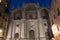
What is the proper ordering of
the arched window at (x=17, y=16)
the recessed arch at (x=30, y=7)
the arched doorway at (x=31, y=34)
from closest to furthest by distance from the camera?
1. the arched doorway at (x=31, y=34)
2. the arched window at (x=17, y=16)
3. the recessed arch at (x=30, y=7)

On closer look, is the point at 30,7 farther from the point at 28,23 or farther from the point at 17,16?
the point at 28,23

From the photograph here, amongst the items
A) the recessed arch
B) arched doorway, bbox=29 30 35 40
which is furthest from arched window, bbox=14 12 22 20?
arched doorway, bbox=29 30 35 40

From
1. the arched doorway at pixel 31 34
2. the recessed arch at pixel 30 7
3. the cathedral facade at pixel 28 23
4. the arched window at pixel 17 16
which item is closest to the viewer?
the cathedral facade at pixel 28 23

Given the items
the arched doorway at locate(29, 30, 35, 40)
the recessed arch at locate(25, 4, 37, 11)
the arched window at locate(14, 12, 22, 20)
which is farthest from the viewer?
the recessed arch at locate(25, 4, 37, 11)

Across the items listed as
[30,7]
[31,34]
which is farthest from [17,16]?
[31,34]

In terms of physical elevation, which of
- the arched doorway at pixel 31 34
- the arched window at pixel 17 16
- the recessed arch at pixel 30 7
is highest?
the recessed arch at pixel 30 7

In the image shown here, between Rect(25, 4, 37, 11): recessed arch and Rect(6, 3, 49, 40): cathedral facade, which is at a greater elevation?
Rect(25, 4, 37, 11): recessed arch

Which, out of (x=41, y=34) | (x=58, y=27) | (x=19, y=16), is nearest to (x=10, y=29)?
(x=19, y=16)

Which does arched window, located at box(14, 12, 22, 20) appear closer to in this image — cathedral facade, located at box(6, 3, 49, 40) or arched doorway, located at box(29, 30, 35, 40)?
cathedral facade, located at box(6, 3, 49, 40)

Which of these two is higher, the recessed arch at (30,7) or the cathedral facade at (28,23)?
Result: the recessed arch at (30,7)

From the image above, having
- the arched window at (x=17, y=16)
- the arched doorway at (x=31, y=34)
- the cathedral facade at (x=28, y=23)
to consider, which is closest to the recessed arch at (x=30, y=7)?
the cathedral facade at (x=28, y=23)

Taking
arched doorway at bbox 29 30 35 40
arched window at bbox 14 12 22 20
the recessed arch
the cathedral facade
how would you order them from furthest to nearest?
the recessed arch < arched window at bbox 14 12 22 20 < arched doorway at bbox 29 30 35 40 < the cathedral facade

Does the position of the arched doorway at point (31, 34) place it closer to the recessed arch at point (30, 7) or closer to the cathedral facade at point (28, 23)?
the cathedral facade at point (28, 23)

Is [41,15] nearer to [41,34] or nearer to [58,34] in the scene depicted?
[41,34]
